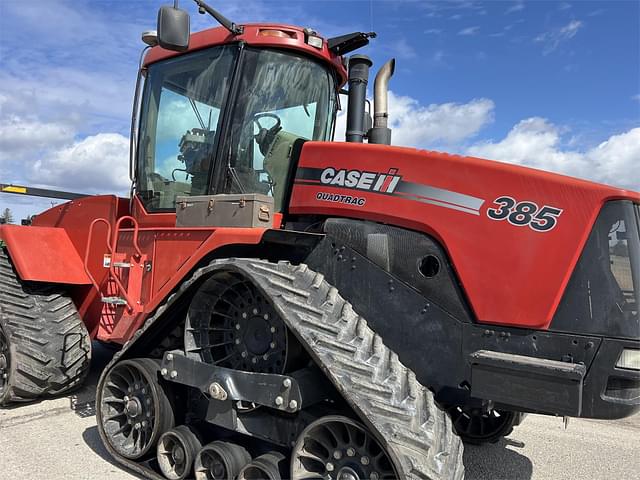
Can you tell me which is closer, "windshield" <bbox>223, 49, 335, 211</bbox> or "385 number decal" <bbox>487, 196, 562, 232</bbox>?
"385 number decal" <bbox>487, 196, 562, 232</bbox>

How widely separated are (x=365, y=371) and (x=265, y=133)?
1.98m

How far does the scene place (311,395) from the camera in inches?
109

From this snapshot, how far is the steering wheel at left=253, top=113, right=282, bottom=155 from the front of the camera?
12.6 ft

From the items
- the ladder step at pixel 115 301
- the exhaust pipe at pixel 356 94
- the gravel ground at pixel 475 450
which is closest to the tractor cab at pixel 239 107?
the exhaust pipe at pixel 356 94

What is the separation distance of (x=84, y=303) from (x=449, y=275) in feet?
11.5

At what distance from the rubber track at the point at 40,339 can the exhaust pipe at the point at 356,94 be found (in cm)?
285

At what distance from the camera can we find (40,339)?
4.46 metres

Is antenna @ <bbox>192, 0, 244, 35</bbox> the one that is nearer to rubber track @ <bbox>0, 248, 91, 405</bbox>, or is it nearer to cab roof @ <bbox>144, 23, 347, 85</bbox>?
Answer: cab roof @ <bbox>144, 23, 347, 85</bbox>

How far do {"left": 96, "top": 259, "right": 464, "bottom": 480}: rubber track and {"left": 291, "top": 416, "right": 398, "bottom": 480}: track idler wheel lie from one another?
0.12m

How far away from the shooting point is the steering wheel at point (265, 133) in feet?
12.6

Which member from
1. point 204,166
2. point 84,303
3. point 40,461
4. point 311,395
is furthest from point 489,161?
point 84,303

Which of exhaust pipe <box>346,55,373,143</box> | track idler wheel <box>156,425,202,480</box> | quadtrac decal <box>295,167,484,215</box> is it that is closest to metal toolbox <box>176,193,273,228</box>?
A: quadtrac decal <box>295,167,484,215</box>

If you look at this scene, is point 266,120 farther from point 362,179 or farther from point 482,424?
point 482,424

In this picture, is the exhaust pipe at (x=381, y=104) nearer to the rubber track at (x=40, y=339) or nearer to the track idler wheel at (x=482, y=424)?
the track idler wheel at (x=482, y=424)
